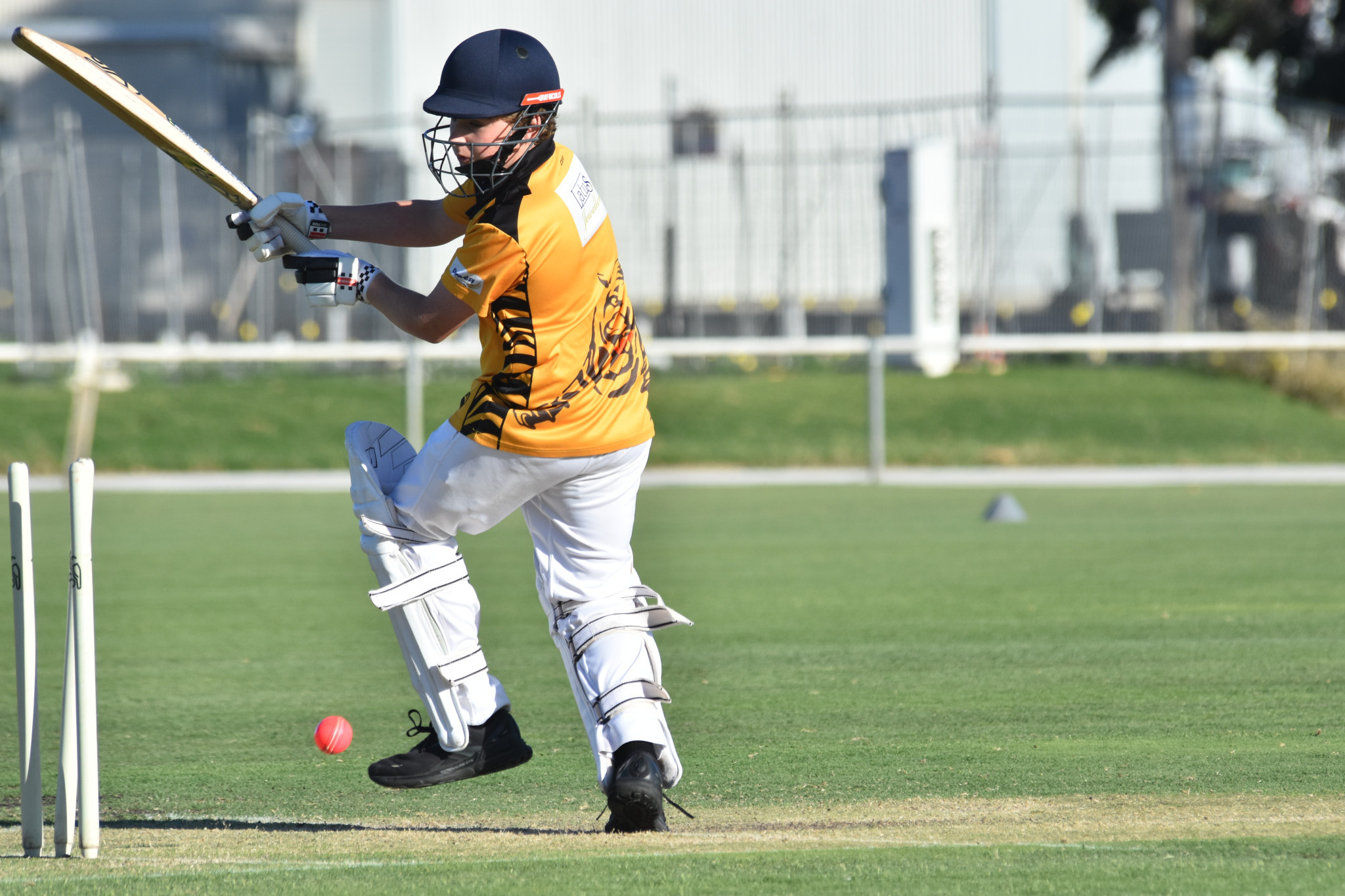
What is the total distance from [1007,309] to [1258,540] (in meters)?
13.4

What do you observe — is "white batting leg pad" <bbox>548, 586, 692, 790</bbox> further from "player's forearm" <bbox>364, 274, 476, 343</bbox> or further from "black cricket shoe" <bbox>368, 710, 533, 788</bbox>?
"player's forearm" <bbox>364, 274, 476, 343</bbox>

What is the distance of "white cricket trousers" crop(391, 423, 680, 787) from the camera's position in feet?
14.5

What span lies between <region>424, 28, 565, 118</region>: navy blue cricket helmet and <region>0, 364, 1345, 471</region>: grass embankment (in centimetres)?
1375

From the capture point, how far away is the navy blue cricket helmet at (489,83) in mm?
4285

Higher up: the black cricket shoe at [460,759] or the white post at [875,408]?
the black cricket shoe at [460,759]

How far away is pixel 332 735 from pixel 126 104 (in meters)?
2.01

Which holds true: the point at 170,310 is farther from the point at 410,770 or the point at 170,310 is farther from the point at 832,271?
the point at 410,770

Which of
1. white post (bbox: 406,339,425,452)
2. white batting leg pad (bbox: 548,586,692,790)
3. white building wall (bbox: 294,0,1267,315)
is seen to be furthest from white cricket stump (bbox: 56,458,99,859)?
white building wall (bbox: 294,0,1267,315)

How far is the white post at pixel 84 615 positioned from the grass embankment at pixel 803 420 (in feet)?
46.6

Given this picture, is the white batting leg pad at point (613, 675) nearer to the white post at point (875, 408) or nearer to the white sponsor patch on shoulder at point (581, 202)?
the white sponsor patch on shoulder at point (581, 202)

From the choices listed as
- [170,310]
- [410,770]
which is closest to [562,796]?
[410,770]

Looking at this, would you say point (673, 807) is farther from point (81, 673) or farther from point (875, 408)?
point (875, 408)

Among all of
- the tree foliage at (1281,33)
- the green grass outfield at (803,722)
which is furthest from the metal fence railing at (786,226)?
the green grass outfield at (803,722)

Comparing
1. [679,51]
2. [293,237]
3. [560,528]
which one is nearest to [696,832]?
[560,528]
